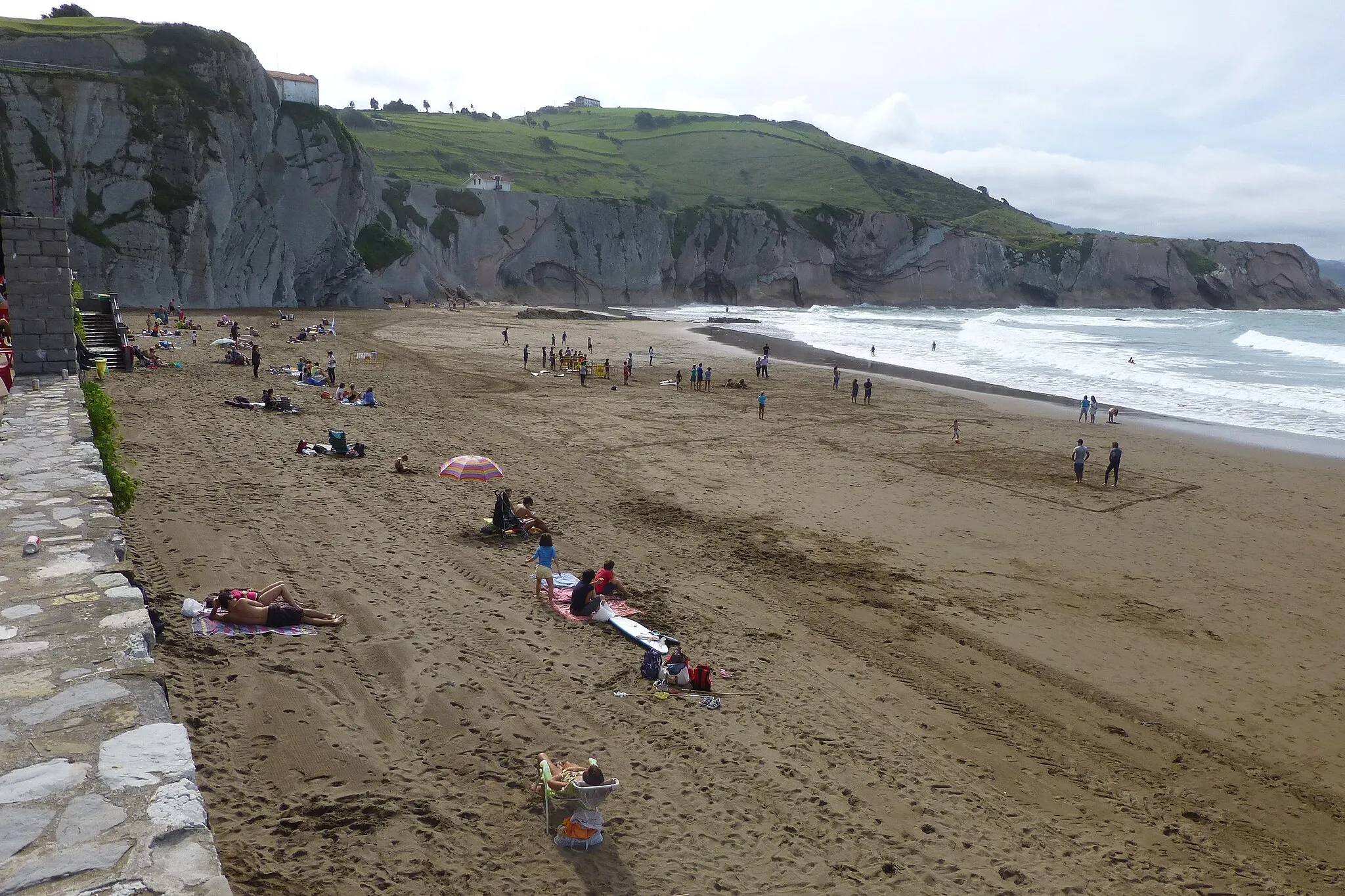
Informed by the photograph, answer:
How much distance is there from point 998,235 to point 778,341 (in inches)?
3189

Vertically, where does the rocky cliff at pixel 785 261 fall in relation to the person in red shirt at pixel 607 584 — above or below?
above

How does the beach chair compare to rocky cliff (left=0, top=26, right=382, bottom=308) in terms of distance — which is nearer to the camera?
the beach chair

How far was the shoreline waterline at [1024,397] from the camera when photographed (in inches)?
929

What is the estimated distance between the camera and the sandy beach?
5.93 m

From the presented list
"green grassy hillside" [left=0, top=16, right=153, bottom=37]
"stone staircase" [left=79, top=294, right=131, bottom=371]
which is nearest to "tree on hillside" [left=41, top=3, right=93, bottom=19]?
"green grassy hillside" [left=0, top=16, right=153, bottom=37]

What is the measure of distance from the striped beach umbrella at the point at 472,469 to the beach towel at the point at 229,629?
6892 millimetres

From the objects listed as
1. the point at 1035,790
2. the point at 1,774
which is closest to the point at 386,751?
the point at 1,774

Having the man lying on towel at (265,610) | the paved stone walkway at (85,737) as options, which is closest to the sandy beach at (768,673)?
the man lying on towel at (265,610)

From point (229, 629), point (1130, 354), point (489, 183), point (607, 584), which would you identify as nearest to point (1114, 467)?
point (607, 584)

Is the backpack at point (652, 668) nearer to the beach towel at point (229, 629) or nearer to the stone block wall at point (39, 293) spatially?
the beach towel at point (229, 629)

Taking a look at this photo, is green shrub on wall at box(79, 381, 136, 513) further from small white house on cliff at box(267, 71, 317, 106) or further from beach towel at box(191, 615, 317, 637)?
small white house on cliff at box(267, 71, 317, 106)

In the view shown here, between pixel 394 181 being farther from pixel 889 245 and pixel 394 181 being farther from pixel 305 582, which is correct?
pixel 305 582

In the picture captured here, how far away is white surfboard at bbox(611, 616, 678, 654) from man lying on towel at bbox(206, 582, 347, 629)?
9.93ft

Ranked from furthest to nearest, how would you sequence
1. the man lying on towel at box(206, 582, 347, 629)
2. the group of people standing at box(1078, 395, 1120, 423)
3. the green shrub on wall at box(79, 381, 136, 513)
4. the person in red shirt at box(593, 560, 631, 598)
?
the group of people standing at box(1078, 395, 1120, 423), the person in red shirt at box(593, 560, 631, 598), the green shrub on wall at box(79, 381, 136, 513), the man lying on towel at box(206, 582, 347, 629)
